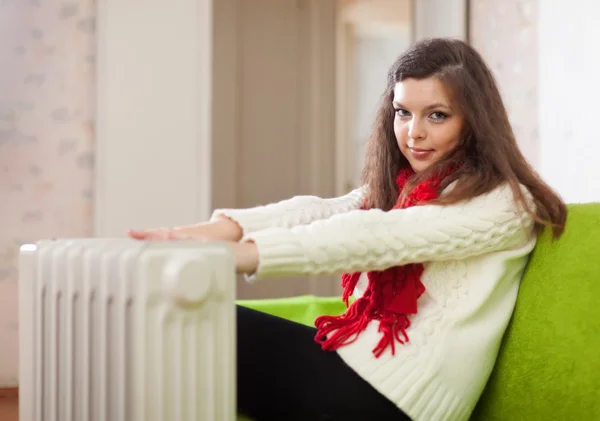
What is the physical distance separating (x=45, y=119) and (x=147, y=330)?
2.08m

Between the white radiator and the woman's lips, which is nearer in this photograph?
the white radiator

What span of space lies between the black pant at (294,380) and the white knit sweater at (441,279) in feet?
0.07

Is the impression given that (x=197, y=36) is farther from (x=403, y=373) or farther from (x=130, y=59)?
(x=403, y=373)

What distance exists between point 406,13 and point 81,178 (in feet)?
7.27

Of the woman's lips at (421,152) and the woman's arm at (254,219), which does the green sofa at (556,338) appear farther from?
the woman's arm at (254,219)

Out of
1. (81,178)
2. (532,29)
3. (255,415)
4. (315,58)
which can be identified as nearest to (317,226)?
(255,415)

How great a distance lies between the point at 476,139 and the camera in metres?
1.16

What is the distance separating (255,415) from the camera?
1100mm

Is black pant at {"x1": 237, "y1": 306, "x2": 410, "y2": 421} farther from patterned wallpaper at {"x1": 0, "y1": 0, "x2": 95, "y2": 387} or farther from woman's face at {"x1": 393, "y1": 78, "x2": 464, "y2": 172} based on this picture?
patterned wallpaper at {"x1": 0, "y1": 0, "x2": 95, "y2": 387}

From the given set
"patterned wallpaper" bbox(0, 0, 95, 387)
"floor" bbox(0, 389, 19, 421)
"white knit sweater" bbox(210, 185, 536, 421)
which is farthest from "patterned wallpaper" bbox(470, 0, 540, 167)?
"floor" bbox(0, 389, 19, 421)

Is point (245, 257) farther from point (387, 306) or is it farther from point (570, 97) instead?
point (570, 97)

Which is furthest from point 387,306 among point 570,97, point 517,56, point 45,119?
point 45,119

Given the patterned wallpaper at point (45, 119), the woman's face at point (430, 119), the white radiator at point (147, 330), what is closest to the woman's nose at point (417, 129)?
the woman's face at point (430, 119)

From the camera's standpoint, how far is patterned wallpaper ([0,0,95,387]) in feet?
8.63
